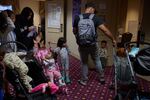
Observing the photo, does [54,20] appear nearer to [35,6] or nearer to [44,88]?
[35,6]

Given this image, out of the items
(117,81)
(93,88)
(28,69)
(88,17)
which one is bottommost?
(93,88)

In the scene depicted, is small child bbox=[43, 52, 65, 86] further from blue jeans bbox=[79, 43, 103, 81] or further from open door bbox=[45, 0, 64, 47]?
open door bbox=[45, 0, 64, 47]

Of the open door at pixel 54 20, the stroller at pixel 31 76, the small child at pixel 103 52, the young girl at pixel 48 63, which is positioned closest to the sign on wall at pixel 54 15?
the open door at pixel 54 20

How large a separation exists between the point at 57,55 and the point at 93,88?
0.88 meters

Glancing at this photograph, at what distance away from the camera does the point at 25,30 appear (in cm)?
502

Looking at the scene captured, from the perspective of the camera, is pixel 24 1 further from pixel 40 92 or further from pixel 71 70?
pixel 40 92

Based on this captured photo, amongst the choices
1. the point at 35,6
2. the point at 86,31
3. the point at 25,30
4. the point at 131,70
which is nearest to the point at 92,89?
the point at 86,31

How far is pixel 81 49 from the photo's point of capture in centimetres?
462

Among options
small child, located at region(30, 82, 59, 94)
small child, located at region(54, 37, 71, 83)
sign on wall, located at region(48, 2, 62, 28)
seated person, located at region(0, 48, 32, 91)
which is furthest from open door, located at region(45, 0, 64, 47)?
small child, located at region(30, 82, 59, 94)

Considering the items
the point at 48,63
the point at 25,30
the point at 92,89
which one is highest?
the point at 25,30

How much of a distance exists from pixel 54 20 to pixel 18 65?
15.4 feet

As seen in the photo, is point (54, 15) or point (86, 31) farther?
point (54, 15)

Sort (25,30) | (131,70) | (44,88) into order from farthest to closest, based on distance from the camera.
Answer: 1. (25,30)
2. (44,88)
3. (131,70)

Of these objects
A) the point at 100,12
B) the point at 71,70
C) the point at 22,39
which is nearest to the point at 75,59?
the point at 71,70
